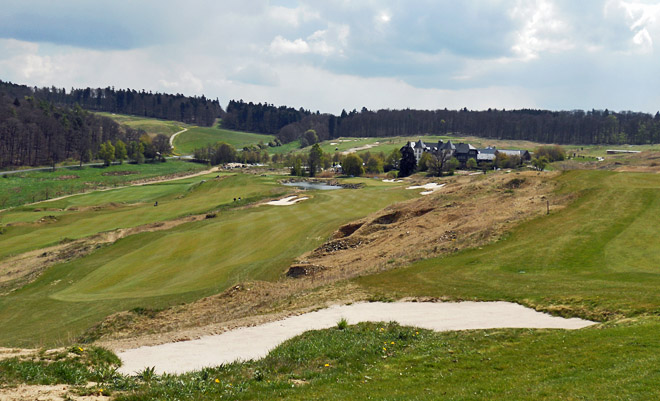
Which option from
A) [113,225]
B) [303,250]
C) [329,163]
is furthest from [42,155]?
[303,250]

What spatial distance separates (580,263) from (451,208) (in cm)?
1845

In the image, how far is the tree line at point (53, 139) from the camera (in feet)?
490

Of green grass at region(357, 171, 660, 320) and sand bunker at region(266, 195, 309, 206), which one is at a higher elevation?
green grass at region(357, 171, 660, 320)

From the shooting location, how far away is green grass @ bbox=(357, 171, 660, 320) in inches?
808

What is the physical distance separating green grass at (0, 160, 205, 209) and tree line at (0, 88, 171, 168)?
34.8ft

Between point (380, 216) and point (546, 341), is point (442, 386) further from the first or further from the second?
point (380, 216)

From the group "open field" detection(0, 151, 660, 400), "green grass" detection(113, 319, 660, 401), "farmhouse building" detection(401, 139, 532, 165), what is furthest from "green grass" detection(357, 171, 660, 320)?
"farmhouse building" detection(401, 139, 532, 165)

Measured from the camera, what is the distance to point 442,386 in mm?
11633

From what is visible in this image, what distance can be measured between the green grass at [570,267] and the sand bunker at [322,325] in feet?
4.98

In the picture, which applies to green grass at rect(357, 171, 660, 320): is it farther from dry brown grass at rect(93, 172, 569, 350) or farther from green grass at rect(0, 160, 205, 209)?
green grass at rect(0, 160, 205, 209)

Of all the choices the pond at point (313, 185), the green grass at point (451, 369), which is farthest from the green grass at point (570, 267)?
the pond at point (313, 185)

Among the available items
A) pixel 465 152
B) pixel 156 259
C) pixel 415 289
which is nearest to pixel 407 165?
pixel 465 152

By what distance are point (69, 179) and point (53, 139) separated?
157 ft

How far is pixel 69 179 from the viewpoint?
12462 centimetres
